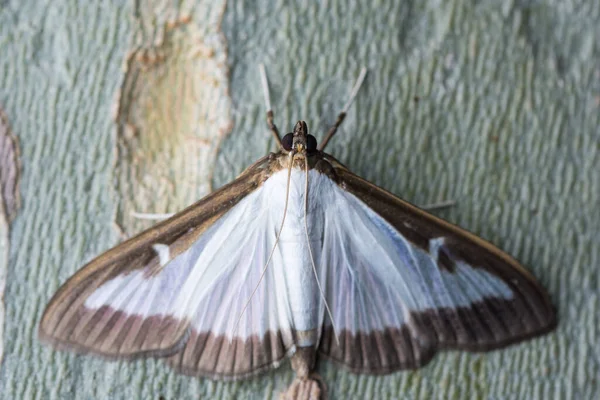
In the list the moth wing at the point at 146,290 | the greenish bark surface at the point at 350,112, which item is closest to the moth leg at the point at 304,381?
the moth wing at the point at 146,290

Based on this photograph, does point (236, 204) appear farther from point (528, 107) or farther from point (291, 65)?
point (528, 107)

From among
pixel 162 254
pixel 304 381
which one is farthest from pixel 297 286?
pixel 162 254

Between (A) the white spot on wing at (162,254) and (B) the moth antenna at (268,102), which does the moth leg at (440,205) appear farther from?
(A) the white spot on wing at (162,254)

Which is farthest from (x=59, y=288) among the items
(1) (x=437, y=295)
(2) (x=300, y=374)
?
(1) (x=437, y=295)

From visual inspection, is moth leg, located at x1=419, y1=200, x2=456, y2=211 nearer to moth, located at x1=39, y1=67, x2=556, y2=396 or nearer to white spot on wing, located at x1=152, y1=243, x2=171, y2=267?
moth, located at x1=39, y1=67, x2=556, y2=396

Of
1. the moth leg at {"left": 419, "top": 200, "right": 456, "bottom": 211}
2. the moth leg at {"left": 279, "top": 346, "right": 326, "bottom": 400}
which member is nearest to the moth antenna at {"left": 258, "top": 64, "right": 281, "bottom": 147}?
the moth leg at {"left": 419, "top": 200, "right": 456, "bottom": 211}

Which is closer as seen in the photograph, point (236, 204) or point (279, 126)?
point (236, 204)

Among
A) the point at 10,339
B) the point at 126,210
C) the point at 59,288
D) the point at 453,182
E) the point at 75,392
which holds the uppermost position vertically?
the point at 453,182
